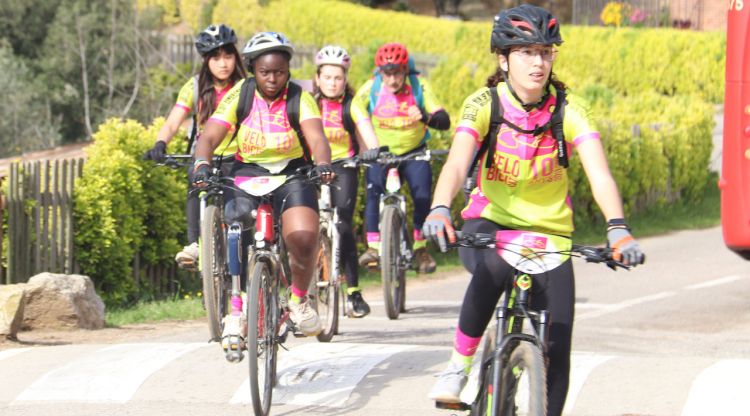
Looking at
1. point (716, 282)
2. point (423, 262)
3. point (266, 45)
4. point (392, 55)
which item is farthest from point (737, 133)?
point (266, 45)

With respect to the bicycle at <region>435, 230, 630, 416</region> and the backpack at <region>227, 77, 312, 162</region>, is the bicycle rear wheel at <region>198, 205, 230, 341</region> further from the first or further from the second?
the bicycle at <region>435, 230, 630, 416</region>

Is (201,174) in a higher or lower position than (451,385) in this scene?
higher

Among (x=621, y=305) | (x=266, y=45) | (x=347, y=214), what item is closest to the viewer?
(x=266, y=45)

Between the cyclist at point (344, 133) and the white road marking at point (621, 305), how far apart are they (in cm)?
216

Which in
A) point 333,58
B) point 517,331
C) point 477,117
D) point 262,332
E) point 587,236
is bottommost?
point 587,236

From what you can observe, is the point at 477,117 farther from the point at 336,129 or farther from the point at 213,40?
the point at 336,129

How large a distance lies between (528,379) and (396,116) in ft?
20.9

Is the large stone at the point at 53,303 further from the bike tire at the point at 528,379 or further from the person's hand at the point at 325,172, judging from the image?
the bike tire at the point at 528,379

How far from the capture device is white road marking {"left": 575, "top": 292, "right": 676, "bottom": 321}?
40.1 feet

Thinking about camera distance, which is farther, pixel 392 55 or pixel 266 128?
pixel 392 55

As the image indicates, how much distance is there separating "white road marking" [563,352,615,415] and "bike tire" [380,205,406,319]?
2885 mm

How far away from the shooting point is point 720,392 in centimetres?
A: 730

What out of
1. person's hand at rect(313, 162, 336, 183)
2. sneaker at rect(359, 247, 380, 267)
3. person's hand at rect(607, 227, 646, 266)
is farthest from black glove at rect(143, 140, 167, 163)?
person's hand at rect(607, 227, 646, 266)

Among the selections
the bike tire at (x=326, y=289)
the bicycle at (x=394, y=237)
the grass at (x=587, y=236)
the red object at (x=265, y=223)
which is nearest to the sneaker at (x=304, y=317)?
the red object at (x=265, y=223)
